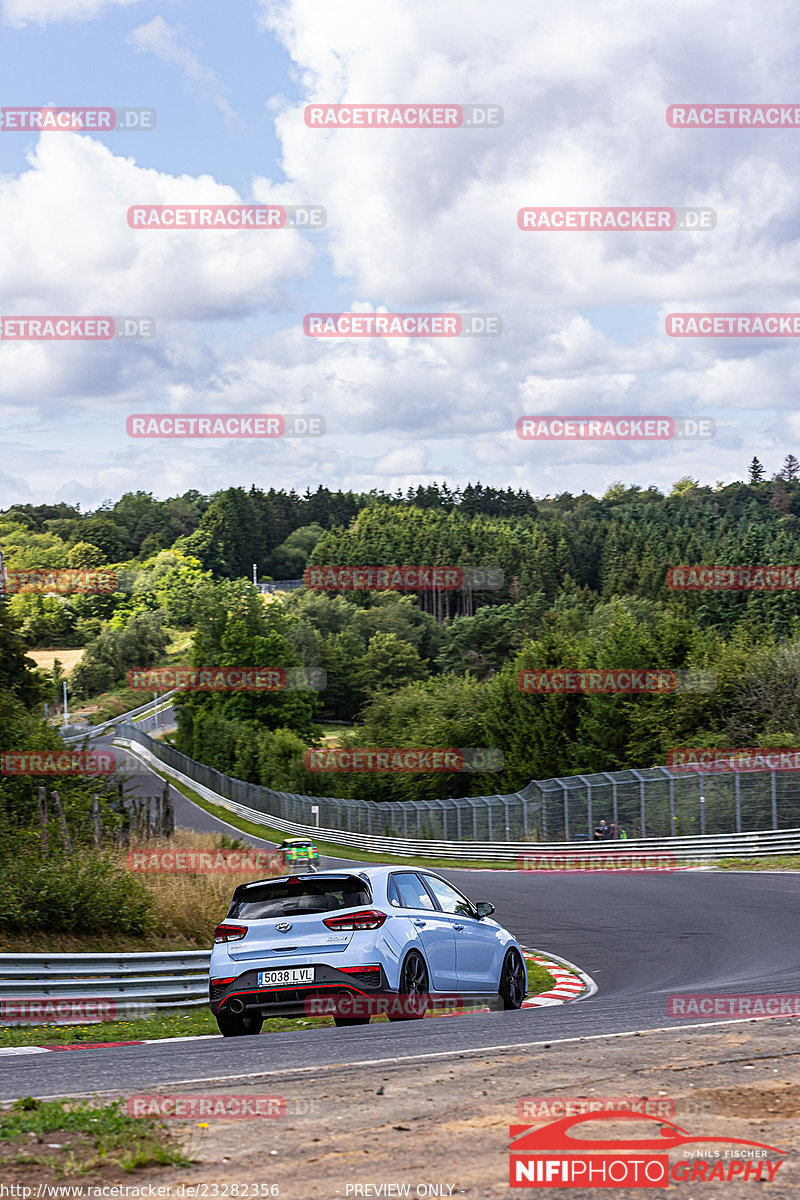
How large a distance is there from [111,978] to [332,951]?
11.5 ft

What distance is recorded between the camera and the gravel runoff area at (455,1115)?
4.58 metres

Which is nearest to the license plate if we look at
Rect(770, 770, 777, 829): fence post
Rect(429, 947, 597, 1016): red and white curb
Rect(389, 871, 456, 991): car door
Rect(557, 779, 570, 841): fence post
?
Rect(389, 871, 456, 991): car door

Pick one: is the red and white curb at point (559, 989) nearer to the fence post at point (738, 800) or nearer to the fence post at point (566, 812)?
the fence post at point (738, 800)

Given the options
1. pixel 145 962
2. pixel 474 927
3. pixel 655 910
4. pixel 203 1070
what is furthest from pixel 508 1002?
pixel 655 910

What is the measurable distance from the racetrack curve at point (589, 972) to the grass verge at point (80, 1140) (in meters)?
0.94

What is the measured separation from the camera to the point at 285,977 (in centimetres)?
1004

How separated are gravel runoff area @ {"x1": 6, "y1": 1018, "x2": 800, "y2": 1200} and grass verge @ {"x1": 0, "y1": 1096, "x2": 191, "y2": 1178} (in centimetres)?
9

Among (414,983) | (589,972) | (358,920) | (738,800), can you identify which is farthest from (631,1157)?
(738,800)

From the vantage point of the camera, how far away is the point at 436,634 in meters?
140

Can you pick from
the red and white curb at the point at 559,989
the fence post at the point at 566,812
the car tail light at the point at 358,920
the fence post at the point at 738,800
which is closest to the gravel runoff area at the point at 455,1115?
the car tail light at the point at 358,920

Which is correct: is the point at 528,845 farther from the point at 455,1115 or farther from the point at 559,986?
the point at 455,1115

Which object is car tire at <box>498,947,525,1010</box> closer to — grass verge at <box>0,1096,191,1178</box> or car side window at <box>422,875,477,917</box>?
car side window at <box>422,875,477,917</box>

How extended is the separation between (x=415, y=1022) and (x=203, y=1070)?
130 inches

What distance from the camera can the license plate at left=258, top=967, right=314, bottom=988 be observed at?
392 inches
